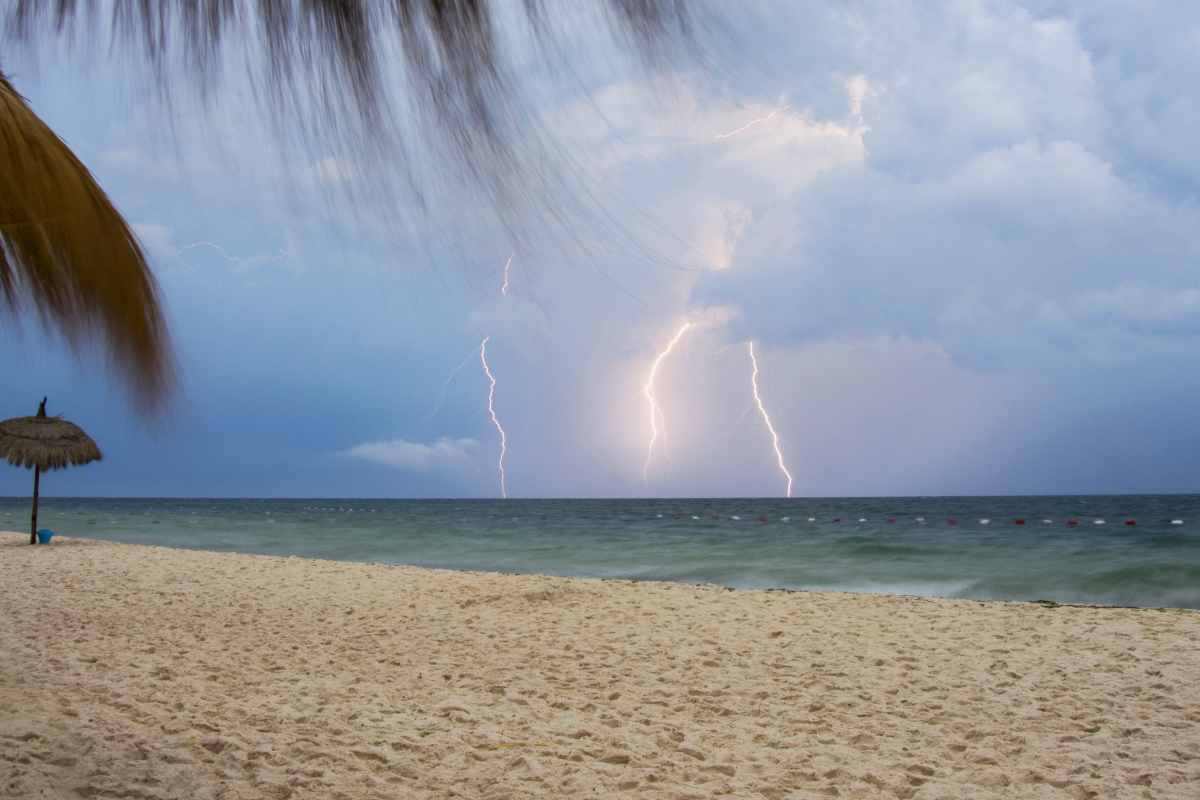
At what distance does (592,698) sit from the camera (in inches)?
185

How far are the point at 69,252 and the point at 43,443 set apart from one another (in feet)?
47.2

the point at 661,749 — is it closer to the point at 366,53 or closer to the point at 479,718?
the point at 479,718

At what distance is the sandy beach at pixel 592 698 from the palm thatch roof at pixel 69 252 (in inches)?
105

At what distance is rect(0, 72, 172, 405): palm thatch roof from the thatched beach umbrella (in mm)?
13862

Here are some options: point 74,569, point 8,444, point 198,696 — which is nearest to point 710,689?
point 198,696

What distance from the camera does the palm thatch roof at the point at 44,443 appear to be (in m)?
12.7

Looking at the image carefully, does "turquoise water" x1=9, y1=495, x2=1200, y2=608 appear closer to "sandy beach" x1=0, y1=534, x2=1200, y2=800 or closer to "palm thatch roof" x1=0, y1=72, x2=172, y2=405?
"sandy beach" x1=0, y1=534, x2=1200, y2=800

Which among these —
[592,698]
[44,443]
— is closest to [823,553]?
[44,443]

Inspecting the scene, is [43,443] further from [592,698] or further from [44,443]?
[592,698]

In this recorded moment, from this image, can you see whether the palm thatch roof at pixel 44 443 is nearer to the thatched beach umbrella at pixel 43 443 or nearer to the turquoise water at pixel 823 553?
the thatched beach umbrella at pixel 43 443

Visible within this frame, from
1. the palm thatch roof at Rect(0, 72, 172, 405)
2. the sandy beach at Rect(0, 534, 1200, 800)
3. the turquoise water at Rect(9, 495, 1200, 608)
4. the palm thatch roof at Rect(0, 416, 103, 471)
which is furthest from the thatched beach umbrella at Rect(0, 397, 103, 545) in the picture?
the palm thatch roof at Rect(0, 72, 172, 405)

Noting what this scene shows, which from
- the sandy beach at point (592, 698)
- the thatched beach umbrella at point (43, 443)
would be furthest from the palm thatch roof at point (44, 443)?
the sandy beach at point (592, 698)

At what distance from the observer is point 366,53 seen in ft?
2.48

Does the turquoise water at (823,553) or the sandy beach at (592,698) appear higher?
the sandy beach at (592,698)
